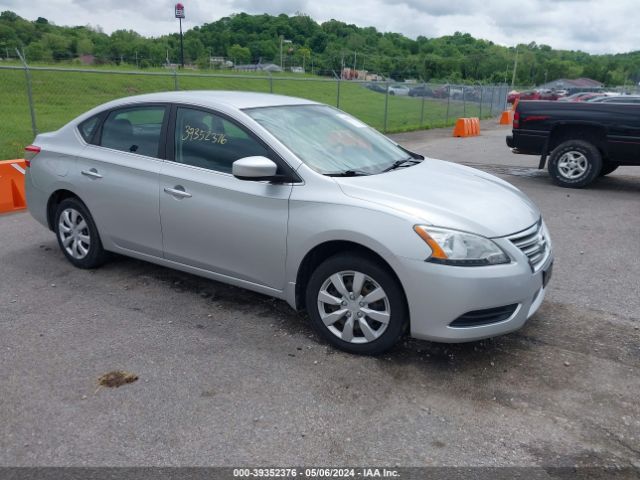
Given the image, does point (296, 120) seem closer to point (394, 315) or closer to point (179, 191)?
point (179, 191)

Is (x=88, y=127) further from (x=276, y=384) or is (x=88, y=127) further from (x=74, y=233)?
(x=276, y=384)

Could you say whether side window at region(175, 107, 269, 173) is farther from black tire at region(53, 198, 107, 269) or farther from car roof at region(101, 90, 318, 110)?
black tire at region(53, 198, 107, 269)

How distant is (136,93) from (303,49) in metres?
50.2

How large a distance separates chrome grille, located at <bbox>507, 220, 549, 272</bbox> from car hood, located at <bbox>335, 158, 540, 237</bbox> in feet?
0.15

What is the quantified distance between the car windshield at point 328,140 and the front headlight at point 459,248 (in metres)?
0.88

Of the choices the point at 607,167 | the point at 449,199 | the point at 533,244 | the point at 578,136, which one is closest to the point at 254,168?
the point at 449,199

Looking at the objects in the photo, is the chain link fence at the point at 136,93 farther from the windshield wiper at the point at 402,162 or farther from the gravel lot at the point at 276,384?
the windshield wiper at the point at 402,162

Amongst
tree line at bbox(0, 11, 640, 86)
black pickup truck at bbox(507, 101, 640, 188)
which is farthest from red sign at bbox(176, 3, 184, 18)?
black pickup truck at bbox(507, 101, 640, 188)

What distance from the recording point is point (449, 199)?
3672 mm

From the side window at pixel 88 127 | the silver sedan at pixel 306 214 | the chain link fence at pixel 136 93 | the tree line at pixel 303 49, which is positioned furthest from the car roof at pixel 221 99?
the tree line at pixel 303 49

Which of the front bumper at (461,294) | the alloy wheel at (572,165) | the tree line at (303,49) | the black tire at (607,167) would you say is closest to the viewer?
the front bumper at (461,294)

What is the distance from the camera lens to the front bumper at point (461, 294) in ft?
10.7

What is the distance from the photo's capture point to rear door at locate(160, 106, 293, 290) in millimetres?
3908

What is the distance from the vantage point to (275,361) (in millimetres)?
3668
